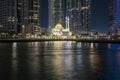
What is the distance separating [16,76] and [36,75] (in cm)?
200

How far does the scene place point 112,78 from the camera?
96.6 feet

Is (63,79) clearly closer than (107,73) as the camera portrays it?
Yes

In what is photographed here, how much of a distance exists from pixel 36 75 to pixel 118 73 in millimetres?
8625

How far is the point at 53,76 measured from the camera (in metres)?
30.2

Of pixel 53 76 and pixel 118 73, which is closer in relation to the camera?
pixel 53 76

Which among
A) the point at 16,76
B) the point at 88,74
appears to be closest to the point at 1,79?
the point at 16,76

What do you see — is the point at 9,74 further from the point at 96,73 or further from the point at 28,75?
the point at 96,73

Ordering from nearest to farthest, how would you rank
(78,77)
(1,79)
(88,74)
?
(1,79) < (78,77) < (88,74)

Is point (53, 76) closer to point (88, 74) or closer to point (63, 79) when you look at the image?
point (63, 79)

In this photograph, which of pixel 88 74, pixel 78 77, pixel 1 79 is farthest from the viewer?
pixel 88 74

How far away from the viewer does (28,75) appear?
30562 mm

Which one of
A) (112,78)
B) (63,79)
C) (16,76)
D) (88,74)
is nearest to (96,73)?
(88,74)

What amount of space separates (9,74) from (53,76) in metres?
4.48

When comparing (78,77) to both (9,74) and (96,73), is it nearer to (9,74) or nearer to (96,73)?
(96,73)
